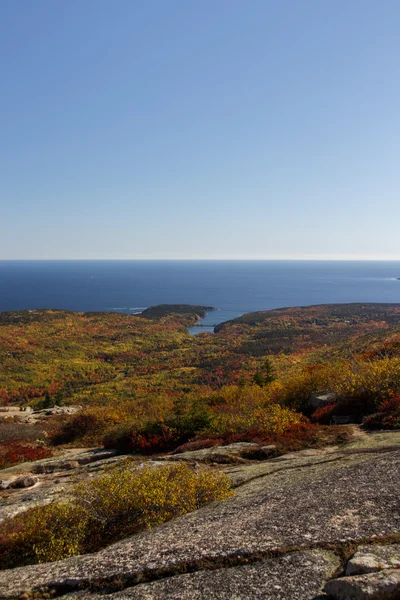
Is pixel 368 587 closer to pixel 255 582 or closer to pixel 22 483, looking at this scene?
pixel 255 582

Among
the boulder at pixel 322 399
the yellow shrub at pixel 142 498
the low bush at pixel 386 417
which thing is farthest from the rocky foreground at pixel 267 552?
the boulder at pixel 322 399

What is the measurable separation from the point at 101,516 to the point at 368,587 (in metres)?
8.00

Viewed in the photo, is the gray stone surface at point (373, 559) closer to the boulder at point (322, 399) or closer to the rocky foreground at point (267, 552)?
the rocky foreground at point (267, 552)

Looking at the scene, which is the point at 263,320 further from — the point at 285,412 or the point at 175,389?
the point at 285,412

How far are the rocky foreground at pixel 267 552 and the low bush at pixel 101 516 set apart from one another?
0.87m

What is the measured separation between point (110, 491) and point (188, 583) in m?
5.44

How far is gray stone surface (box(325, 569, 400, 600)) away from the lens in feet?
15.5

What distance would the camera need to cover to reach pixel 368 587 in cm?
481

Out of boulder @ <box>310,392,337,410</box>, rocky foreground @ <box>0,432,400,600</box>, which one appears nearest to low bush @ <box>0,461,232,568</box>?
rocky foreground @ <box>0,432,400,600</box>

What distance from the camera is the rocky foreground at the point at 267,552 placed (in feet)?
18.3

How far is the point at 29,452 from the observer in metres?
23.2

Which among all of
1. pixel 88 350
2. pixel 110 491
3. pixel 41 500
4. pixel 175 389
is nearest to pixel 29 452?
pixel 41 500

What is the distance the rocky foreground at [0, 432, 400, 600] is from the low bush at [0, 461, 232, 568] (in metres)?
0.87

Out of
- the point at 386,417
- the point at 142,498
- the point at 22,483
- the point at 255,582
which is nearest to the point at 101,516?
the point at 142,498
